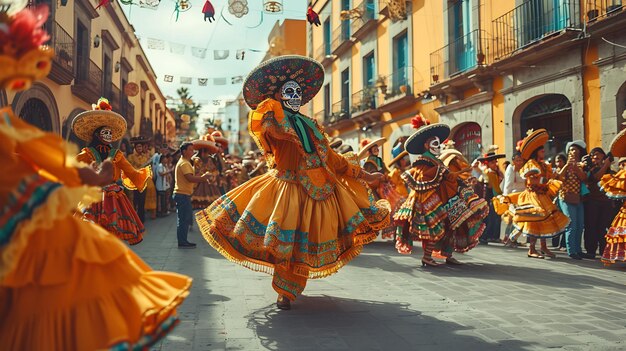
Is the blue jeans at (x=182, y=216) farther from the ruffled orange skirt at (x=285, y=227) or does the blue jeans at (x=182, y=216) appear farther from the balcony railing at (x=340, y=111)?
the balcony railing at (x=340, y=111)

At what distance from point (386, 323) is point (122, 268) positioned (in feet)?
8.56

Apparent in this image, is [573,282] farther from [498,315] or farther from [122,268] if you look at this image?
[122,268]

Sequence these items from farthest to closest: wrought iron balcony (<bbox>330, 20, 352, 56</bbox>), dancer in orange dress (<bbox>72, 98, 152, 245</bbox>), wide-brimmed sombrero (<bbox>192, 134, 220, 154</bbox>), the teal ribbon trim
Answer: wrought iron balcony (<bbox>330, 20, 352, 56</bbox>), wide-brimmed sombrero (<bbox>192, 134, 220, 154</bbox>), dancer in orange dress (<bbox>72, 98, 152, 245</bbox>), the teal ribbon trim

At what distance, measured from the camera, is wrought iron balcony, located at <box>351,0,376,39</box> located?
72.6 feet

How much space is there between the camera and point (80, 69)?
17312mm

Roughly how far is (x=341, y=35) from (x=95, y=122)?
22230 millimetres

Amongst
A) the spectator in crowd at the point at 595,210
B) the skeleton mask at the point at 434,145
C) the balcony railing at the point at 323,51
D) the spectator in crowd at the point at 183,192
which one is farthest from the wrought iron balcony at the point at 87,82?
the spectator in crowd at the point at 595,210

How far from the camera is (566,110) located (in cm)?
1239

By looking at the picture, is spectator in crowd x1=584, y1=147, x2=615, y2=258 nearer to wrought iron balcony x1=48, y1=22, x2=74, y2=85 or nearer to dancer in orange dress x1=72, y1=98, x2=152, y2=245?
dancer in orange dress x1=72, y1=98, x2=152, y2=245

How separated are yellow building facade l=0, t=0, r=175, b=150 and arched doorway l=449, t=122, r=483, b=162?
36.4ft

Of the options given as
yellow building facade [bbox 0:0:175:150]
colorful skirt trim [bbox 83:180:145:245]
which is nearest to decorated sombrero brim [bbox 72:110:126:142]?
colorful skirt trim [bbox 83:180:145:245]

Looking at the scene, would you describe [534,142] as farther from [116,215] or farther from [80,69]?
[80,69]

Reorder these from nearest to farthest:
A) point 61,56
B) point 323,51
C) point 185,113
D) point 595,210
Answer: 1. point 595,210
2. point 61,56
3. point 323,51
4. point 185,113

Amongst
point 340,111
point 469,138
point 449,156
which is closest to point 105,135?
point 449,156
